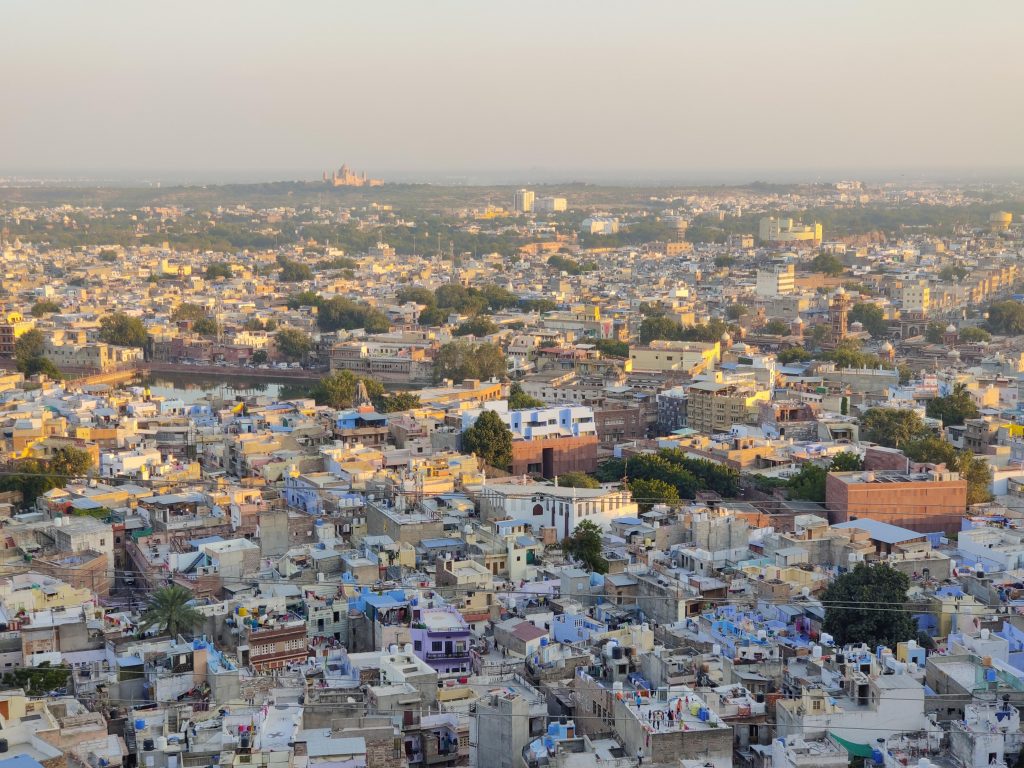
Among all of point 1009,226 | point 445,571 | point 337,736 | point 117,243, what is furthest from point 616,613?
point 1009,226

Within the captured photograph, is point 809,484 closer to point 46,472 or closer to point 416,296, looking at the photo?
point 46,472

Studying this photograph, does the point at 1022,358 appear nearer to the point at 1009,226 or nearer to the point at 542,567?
the point at 542,567

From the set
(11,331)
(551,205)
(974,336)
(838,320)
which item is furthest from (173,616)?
(551,205)

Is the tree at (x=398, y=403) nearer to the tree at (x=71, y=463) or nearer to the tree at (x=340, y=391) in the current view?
the tree at (x=340, y=391)

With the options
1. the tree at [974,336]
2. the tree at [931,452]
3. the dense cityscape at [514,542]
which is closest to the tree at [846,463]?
the dense cityscape at [514,542]

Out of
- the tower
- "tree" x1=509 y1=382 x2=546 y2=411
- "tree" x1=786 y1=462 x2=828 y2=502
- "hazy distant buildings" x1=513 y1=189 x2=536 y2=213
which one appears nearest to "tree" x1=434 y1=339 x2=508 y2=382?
"tree" x1=509 y1=382 x2=546 y2=411

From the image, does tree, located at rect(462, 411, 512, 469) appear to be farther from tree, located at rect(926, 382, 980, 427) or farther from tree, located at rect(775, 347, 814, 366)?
tree, located at rect(775, 347, 814, 366)
